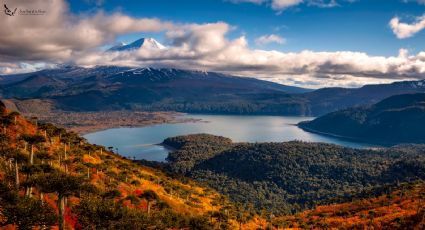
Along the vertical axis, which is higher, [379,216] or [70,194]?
[70,194]

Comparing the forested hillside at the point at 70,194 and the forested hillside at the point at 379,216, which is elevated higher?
the forested hillside at the point at 70,194

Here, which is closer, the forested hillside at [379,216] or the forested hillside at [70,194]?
the forested hillside at [70,194]

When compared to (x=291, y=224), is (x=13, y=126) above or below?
above

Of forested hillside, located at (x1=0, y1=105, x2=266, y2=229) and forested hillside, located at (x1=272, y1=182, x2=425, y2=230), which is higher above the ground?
forested hillside, located at (x1=0, y1=105, x2=266, y2=229)

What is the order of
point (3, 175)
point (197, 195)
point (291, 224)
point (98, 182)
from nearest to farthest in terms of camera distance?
point (3, 175) → point (98, 182) → point (291, 224) → point (197, 195)

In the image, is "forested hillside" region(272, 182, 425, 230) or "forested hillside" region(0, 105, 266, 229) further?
"forested hillside" region(272, 182, 425, 230)

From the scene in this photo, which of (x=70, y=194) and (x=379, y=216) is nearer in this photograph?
(x=70, y=194)

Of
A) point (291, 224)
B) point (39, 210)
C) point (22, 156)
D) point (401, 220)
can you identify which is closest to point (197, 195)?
point (291, 224)

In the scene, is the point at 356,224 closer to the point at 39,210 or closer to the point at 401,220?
the point at 401,220
